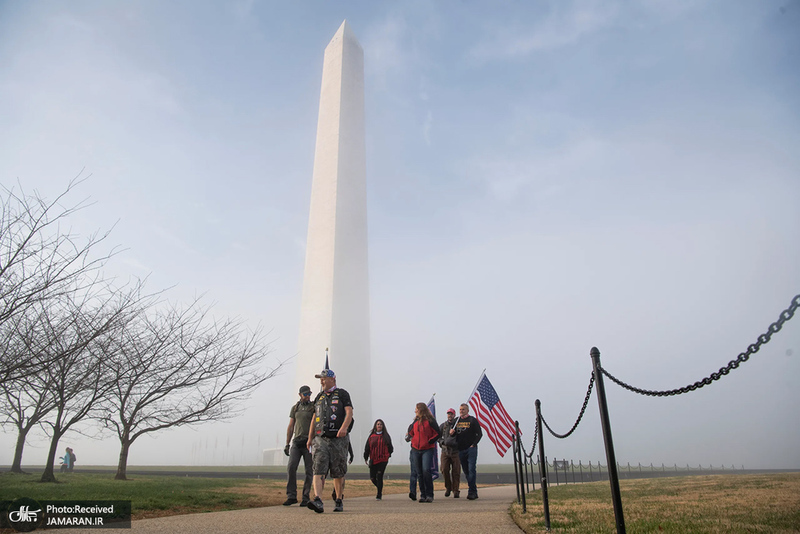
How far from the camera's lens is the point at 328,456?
6980 mm

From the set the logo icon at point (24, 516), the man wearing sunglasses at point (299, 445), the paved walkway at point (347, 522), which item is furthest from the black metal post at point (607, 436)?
the man wearing sunglasses at point (299, 445)

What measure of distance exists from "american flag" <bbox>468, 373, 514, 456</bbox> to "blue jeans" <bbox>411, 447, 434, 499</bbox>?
18.9 ft

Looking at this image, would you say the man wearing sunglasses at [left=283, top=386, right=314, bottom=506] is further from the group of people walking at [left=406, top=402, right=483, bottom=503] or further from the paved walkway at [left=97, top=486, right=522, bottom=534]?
the group of people walking at [left=406, top=402, right=483, bottom=503]

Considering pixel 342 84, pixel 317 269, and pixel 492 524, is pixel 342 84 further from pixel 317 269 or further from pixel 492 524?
pixel 492 524

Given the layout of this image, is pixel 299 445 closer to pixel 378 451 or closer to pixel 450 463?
pixel 378 451

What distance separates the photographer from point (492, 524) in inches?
218

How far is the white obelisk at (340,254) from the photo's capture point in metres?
31.8

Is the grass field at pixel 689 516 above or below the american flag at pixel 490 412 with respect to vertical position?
below

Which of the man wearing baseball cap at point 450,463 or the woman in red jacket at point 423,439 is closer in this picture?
the woman in red jacket at point 423,439

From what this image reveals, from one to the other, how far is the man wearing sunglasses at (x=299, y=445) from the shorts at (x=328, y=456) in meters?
1.36

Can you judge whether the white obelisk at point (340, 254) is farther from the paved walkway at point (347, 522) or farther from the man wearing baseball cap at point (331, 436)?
the paved walkway at point (347, 522)

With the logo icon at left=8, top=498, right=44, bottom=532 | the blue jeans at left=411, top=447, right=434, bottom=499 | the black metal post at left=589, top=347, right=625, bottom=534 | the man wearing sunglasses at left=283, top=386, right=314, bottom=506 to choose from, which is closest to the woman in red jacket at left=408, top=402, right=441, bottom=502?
the blue jeans at left=411, top=447, right=434, bottom=499

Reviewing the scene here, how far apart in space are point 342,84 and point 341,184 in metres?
7.88

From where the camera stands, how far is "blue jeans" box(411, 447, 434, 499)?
356 inches
